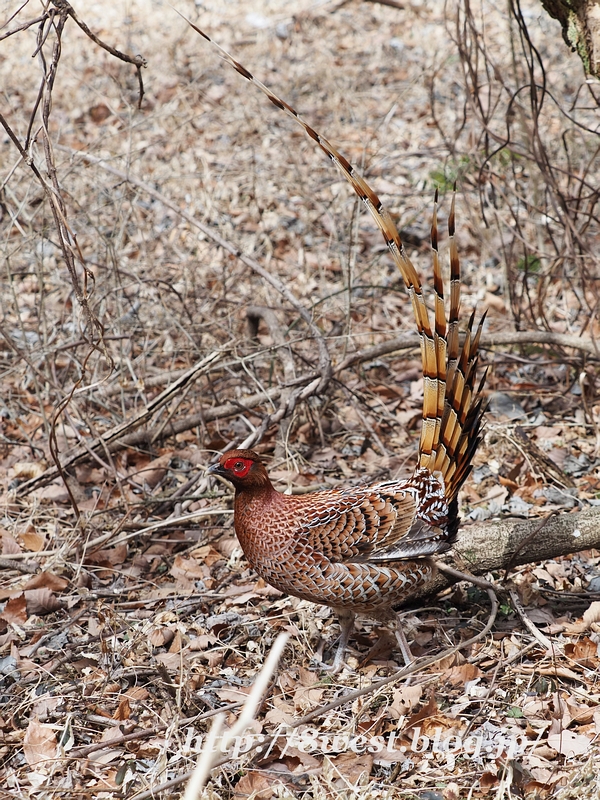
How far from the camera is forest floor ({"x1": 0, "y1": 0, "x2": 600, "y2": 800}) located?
→ 3574 millimetres

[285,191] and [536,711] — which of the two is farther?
[285,191]

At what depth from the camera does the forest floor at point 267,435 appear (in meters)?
3.57

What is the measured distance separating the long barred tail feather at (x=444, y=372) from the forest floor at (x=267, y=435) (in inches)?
25.6

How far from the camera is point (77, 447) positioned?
5.50 metres

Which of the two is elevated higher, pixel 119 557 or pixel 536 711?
pixel 119 557

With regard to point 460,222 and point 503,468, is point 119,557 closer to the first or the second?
point 503,468

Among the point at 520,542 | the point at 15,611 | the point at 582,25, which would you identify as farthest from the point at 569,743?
the point at 582,25

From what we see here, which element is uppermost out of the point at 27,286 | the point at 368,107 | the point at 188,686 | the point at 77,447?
the point at 368,107

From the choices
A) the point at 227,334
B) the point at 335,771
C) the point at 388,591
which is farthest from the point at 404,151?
the point at 335,771

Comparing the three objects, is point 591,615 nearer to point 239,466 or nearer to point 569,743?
point 569,743

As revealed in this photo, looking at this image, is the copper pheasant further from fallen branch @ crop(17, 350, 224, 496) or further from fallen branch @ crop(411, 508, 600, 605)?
fallen branch @ crop(17, 350, 224, 496)

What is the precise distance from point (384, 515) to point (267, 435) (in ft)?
7.25

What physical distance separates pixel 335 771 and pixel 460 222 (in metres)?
6.23

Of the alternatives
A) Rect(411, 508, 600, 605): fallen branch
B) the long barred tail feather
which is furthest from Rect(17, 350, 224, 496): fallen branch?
Rect(411, 508, 600, 605): fallen branch
